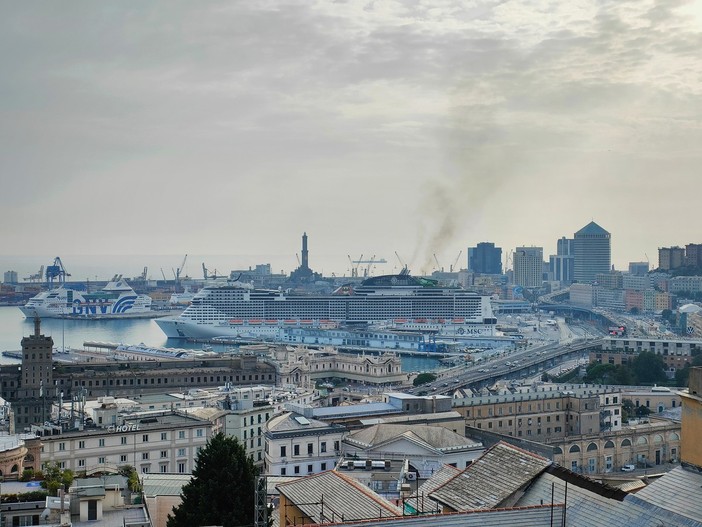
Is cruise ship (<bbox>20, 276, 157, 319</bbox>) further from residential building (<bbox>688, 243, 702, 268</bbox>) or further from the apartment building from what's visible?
the apartment building

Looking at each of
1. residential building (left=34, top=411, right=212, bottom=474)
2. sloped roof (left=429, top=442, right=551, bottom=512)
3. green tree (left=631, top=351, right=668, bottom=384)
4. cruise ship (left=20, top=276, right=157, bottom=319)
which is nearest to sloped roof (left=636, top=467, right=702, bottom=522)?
sloped roof (left=429, top=442, right=551, bottom=512)

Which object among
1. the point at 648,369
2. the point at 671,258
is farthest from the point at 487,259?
the point at 648,369

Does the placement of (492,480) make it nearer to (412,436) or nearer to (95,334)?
(412,436)

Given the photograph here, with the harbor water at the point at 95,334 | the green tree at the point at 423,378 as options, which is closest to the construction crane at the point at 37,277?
the harbor water at the point at 95,334

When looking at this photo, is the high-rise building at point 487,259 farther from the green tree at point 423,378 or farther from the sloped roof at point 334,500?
the sloped roof at point 334,500

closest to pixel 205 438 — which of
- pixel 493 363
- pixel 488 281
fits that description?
pixel 493 363
